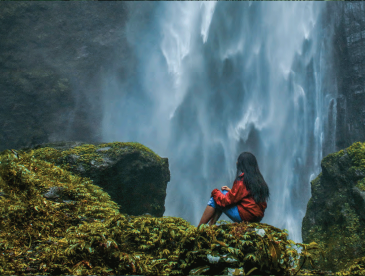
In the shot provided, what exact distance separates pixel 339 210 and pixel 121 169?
16.1ft

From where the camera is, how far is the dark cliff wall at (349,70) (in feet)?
47.0

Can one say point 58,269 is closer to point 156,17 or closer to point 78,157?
point 78,157

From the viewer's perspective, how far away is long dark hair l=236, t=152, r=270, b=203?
8.69ft

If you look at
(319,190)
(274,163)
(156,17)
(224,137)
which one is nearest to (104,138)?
(224,137)

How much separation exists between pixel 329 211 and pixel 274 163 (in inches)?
568

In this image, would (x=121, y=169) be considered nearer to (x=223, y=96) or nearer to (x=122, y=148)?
(x=122, y=148)

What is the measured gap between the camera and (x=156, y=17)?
20828mm

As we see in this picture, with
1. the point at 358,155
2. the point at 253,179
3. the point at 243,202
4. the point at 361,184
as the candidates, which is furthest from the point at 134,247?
the point at 358,155

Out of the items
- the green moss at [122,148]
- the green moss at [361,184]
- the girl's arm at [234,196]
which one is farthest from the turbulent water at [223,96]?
the girl's arm at [234,196]

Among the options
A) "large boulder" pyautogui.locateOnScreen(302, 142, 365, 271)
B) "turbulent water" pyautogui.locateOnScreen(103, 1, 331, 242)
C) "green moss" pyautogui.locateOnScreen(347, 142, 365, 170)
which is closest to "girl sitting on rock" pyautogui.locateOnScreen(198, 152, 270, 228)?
"large boulder" pyautogui.locateOnScreen(302, 142, 365, 271)

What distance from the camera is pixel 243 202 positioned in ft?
8.71

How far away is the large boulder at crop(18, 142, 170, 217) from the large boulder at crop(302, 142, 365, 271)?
394 cm

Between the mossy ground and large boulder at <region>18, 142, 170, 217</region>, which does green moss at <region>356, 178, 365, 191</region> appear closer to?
the mossy ground

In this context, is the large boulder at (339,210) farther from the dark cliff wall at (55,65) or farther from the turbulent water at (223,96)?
the dark cliff wall at (55,65)
